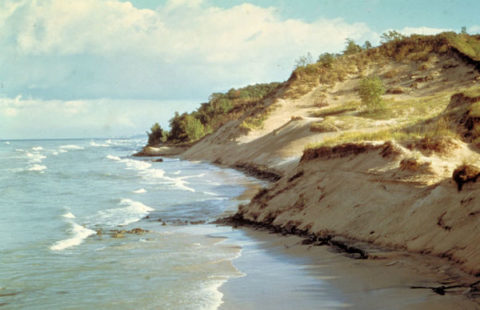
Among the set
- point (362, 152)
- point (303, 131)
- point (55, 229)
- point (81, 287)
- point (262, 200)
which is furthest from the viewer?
point (303, 131)

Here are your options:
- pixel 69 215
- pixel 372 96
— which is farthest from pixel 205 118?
pixel 69 215

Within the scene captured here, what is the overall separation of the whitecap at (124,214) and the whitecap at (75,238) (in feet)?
3.57

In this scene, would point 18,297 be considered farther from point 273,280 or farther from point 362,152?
point 362,152

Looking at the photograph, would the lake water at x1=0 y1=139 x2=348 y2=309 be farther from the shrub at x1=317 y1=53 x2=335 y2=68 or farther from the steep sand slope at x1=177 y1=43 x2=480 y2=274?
the shrub at x1=317 y1=53 x2=335 y2=68

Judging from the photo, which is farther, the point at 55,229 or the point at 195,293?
the point at 55,229

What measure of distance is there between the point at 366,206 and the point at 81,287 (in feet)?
18.3

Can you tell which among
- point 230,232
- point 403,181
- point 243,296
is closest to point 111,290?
point 243,296

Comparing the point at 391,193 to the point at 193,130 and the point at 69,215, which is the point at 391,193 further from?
the point at 193,130

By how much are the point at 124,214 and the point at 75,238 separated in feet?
14.4

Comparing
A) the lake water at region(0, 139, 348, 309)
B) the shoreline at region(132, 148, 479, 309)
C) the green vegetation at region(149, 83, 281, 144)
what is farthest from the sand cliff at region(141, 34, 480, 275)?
the green vegetation at region(149, 83, 281, 144)

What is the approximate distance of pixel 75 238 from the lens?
13.1 m

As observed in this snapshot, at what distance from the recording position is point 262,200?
535 inches

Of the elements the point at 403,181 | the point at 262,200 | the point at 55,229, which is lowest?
the point at 55,229

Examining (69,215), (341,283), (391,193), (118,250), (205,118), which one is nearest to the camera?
(341,283)
